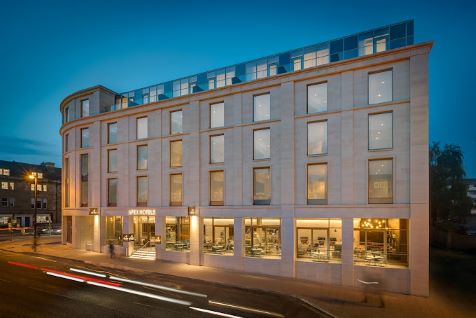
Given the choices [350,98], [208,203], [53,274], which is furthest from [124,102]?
[350,98]

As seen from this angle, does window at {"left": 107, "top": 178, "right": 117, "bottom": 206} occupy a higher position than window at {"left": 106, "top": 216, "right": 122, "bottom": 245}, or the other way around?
window at {"left": 107, "top": 178, "right": 117, "bottom": 206}

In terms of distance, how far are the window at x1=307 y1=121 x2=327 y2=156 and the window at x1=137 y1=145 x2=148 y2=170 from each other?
49.2 ft

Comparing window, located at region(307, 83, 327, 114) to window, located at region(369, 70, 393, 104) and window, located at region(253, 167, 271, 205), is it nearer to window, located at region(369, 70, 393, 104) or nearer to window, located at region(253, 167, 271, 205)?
window, located at region(369, 70, 393, 104)

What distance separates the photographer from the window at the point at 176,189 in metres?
25.3

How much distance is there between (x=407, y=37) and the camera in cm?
1816

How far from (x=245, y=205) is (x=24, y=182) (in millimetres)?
61062

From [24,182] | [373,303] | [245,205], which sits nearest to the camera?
[373,303]

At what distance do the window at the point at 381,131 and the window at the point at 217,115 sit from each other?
10.8 metres

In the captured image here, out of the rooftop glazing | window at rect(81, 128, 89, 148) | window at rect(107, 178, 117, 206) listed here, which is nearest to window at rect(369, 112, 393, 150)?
the rooftop glazing

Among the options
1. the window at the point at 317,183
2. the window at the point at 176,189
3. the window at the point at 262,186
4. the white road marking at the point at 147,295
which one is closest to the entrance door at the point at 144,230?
the window at the point at 176,189

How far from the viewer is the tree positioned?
4038 centimetres

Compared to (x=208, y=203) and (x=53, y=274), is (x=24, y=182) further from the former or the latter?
(x=208, y=203)

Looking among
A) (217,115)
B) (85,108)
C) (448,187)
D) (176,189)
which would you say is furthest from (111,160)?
(448,187)

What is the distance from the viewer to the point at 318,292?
16.8 metres
